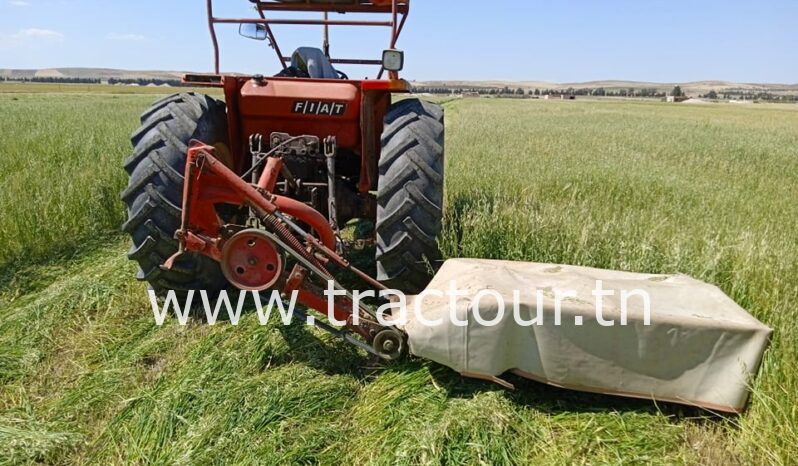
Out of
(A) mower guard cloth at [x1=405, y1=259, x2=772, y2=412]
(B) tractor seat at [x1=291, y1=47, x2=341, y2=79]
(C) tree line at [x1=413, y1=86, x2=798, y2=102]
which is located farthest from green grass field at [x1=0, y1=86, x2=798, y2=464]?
(C) tree line at [x1=413, y1=86, x2=798, y2=102]

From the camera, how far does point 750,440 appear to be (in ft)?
6.44

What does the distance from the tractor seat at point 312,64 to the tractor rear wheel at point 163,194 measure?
0.92 metres

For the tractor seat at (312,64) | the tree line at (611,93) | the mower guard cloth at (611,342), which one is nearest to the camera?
the mower guard cloth at (611,342)

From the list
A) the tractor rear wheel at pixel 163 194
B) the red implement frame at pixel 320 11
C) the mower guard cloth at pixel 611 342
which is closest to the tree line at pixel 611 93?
the red implement frame at pixel 320 11

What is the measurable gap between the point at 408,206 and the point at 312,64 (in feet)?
5.40

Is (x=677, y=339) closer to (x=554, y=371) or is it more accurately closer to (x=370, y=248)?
(x=554, y=371)

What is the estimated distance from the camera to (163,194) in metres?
2.82

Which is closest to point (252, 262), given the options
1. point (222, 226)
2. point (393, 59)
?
point (222, 226)

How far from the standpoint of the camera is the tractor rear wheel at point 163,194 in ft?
9.26

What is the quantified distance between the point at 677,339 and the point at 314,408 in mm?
1548

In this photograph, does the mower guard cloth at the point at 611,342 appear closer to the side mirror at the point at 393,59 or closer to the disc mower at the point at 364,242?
the disc mower at the point at 364,242
